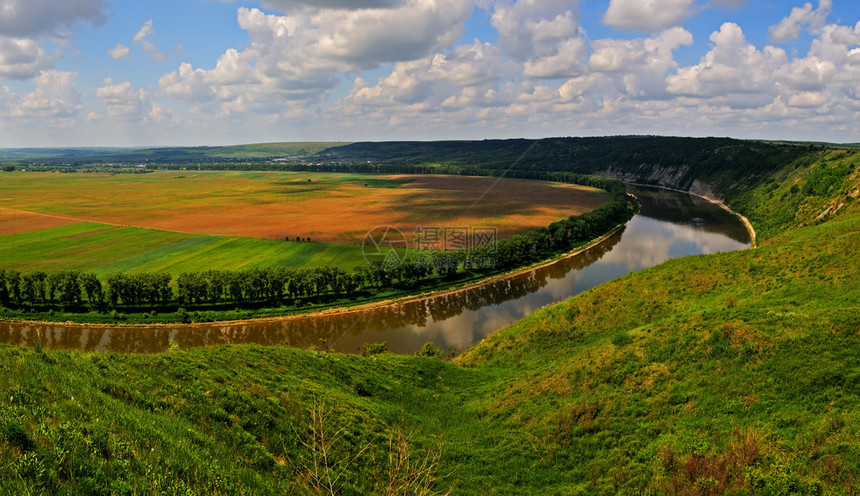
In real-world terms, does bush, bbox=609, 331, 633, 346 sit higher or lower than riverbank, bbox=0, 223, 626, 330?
higher

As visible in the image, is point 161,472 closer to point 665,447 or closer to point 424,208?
point 665,447

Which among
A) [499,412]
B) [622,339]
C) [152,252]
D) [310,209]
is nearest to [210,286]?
[152,252]

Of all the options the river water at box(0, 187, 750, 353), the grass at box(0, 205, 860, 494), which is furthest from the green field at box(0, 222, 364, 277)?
the grass at box(0, 205, 860, 494)

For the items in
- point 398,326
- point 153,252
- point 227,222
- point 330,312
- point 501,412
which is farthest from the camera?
point 227,222

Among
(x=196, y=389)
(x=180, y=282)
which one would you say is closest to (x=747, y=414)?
(x=196, y=389)

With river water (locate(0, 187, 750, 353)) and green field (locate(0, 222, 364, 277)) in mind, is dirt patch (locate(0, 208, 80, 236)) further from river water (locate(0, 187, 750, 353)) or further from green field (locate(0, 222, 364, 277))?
river water (locate(0, 187, 750, 353))

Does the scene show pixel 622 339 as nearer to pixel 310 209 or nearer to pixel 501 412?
pixel 501 412

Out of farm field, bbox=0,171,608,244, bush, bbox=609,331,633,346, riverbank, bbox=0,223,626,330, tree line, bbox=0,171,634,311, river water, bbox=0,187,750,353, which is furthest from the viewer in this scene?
farm field, bbox=0,171,608,244
